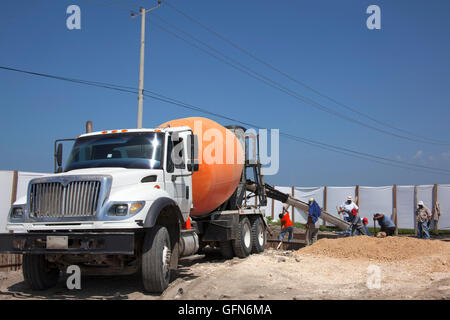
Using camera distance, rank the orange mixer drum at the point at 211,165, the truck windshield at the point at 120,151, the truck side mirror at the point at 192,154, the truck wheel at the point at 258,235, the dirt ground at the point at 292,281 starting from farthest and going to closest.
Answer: the truck wheel at the point at 258,235, the orange mixer drum at the point at 211,165, the truck side mirror at the point at 192,154, the truck windshield at the point at 120,151, the dirt ground at the point at 292,281

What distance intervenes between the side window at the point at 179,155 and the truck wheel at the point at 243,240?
12.6 feet

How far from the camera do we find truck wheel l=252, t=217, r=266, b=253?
501 inches

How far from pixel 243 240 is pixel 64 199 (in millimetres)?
6276

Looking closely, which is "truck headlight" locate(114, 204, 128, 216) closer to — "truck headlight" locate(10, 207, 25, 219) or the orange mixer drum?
"truck headlight" locate(10, 207, 25, 219)

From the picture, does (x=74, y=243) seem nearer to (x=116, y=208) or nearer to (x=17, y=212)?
(x=116, y=208)

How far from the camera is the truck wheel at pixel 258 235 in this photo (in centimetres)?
1273

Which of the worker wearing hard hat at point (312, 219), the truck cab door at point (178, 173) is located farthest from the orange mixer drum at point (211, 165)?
the worker wearing hard hat at point (312, 219)

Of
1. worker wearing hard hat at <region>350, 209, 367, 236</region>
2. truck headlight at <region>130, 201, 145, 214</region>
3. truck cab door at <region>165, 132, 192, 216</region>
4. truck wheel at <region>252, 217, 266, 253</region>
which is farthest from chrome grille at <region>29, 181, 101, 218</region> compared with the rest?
worker wearing hard hat at <region>350, 209, 367, 236</region>

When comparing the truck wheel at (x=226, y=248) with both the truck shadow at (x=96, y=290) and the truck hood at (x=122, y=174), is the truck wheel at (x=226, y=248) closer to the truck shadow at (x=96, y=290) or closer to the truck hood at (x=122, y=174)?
the truck shadow at (x=96, y=290)

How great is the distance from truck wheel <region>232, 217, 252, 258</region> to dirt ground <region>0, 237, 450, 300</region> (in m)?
0.35

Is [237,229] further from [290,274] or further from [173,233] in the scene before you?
[173,233]

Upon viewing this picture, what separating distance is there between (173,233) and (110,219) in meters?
1.68

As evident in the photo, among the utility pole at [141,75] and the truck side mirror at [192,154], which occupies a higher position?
the utility pole at [141,75]
